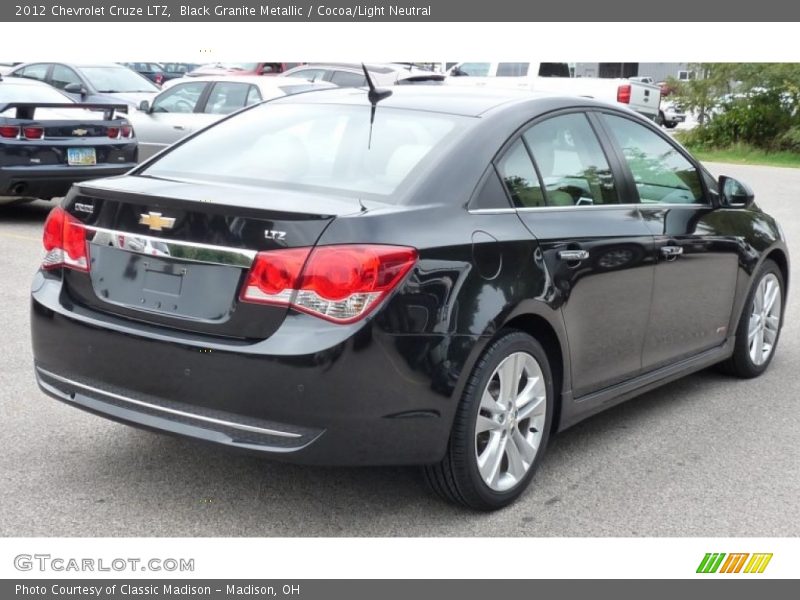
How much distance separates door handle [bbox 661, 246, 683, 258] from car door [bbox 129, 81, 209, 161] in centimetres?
1001

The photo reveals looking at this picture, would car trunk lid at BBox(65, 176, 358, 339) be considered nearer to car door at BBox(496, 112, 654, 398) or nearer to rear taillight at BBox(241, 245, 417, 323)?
rear taillight at BBox(241, 245, 417, 323)

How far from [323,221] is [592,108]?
1.92 m

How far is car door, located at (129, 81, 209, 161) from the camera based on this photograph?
14.6 metres

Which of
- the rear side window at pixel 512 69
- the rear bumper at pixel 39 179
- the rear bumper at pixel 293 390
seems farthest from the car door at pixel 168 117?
the rear side window at pixel 512 69

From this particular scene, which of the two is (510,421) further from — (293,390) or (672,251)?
(672,251)

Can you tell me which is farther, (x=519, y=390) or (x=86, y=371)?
(x=519, y=390)

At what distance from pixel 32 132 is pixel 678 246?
25.1 feet

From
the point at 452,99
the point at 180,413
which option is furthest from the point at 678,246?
the point at 180,413

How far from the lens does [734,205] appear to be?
6.06m

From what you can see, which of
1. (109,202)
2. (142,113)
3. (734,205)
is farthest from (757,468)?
(142,113)

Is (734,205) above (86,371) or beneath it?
above

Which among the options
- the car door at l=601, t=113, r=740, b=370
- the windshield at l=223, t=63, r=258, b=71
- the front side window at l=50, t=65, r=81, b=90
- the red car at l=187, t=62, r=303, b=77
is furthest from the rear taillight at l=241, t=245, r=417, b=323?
the windshield at l=223, t=63, r=258, b=71

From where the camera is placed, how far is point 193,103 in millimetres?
14844

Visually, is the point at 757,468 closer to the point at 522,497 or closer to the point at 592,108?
the point at 522,497
